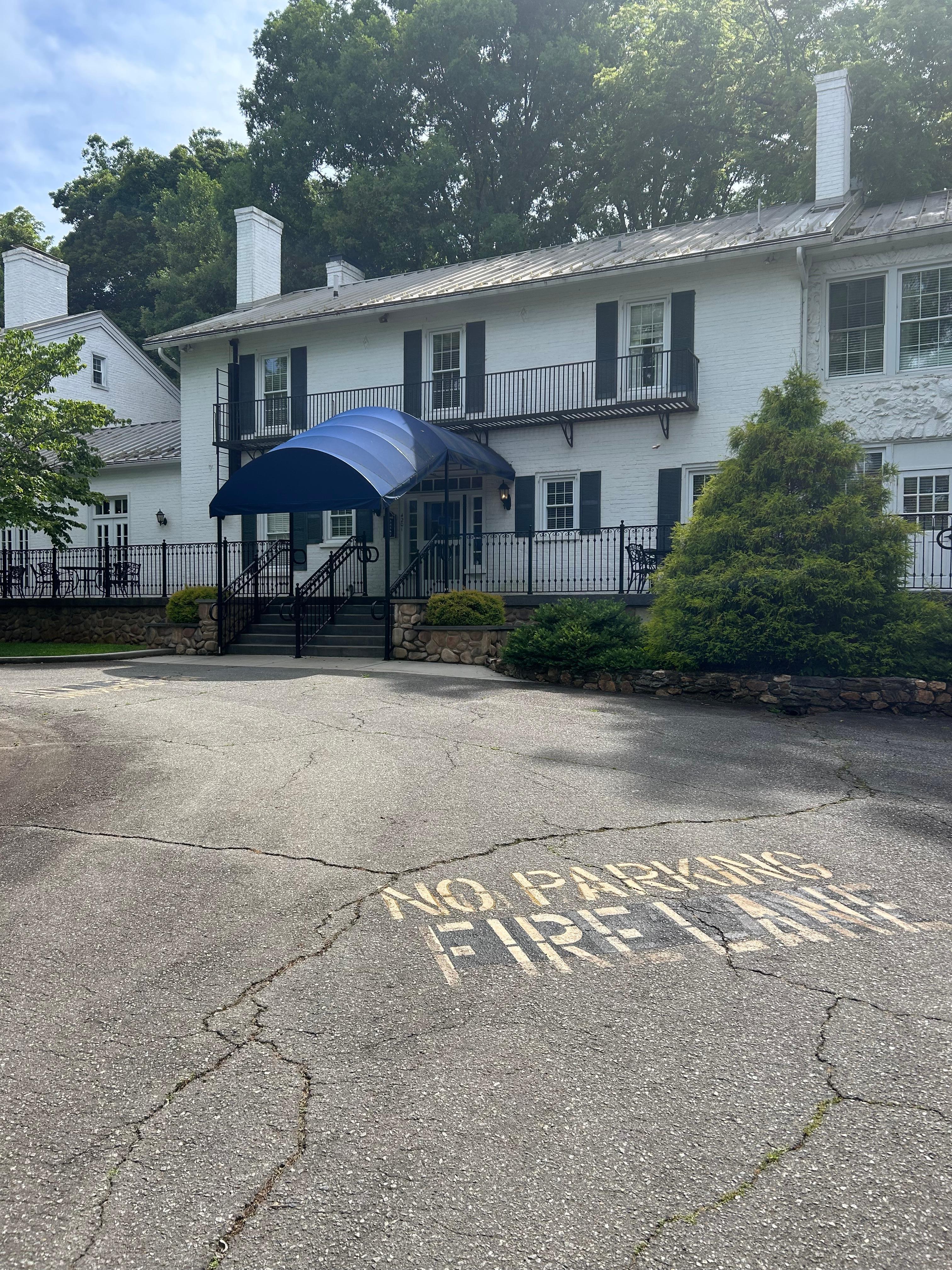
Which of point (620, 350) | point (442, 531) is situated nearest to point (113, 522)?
point (442, 531)

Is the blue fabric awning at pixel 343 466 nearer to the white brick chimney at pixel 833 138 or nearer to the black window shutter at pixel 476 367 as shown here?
the black window shutter at pixel 476 367

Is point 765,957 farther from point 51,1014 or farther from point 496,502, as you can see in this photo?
point 496,502

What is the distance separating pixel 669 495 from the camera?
1872 centimetres

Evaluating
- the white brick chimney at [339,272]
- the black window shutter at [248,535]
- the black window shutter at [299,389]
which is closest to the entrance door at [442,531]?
the black window shutter at [299,389]

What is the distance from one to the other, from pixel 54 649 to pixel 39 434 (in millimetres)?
4714

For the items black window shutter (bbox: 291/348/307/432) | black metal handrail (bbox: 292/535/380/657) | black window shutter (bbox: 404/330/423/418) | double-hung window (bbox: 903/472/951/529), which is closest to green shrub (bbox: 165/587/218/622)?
black metal handrail (bbox: 292/535/380/657)

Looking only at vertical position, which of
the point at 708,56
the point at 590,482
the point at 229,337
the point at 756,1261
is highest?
the point at 708,56

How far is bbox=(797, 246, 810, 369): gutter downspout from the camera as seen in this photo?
17484 millimetres

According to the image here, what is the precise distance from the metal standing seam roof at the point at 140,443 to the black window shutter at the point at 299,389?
3.89 metres

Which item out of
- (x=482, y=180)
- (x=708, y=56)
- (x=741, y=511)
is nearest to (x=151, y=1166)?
(x=741, y=511)

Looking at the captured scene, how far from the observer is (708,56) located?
2544 centimetres

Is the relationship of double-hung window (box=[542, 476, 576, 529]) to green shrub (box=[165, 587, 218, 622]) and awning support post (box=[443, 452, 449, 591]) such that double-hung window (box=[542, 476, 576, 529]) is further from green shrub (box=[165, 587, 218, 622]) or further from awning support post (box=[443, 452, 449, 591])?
green shrub (box=[165, 587, 218, 622])

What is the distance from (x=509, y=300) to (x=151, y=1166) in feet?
66.5

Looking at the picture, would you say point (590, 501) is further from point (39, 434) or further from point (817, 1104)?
point (817, 1104)
